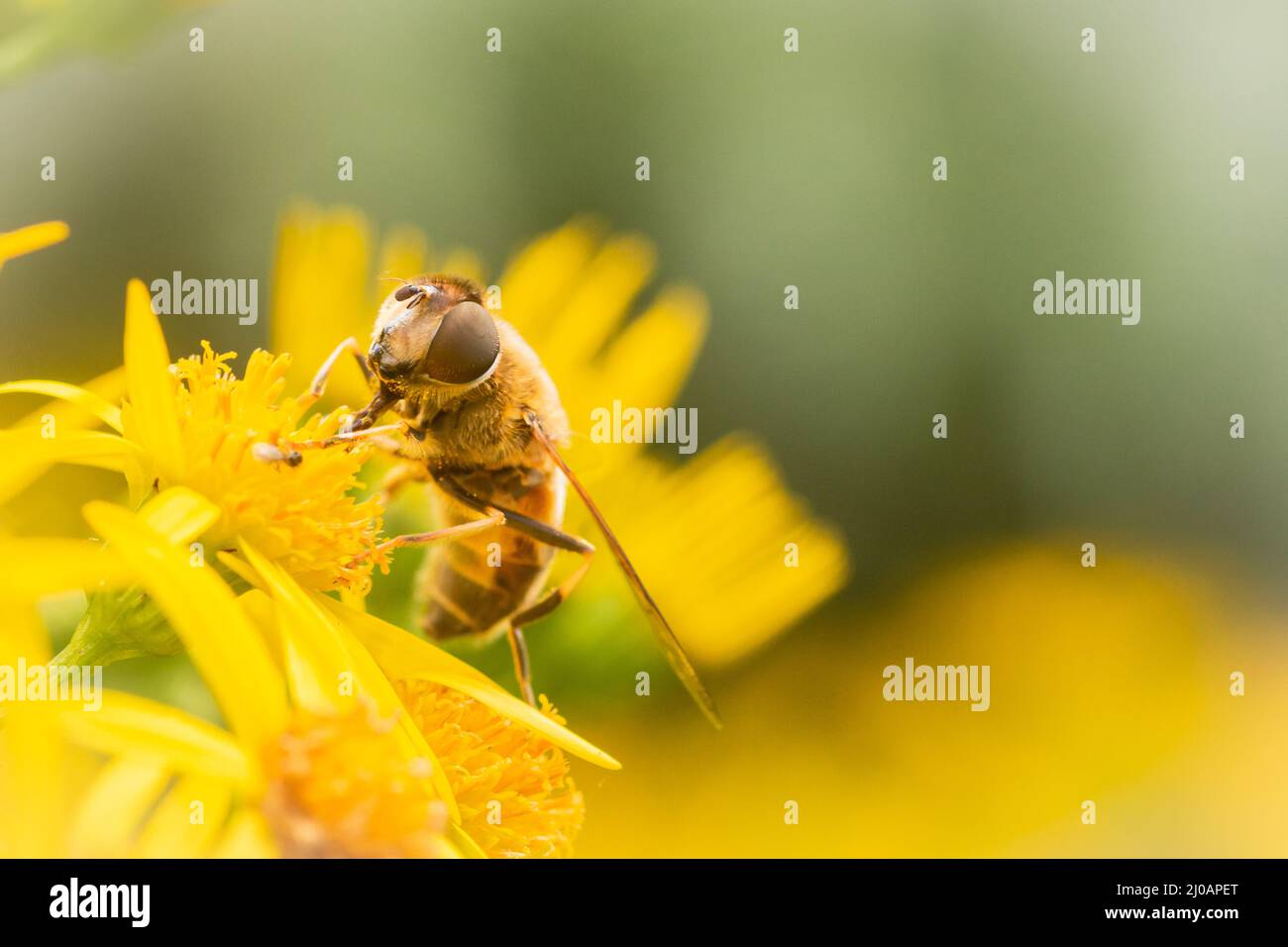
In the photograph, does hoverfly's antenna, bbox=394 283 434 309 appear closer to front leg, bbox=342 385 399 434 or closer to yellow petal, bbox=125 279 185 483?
front leg, bbox=342 385 399 434

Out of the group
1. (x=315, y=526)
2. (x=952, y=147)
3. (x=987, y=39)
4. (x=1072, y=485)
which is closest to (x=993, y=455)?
(x=1072, y=485)

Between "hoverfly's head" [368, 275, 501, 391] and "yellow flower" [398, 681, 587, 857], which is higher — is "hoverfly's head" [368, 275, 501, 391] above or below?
above

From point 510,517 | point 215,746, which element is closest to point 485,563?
point 510,517
